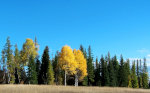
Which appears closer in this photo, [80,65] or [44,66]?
[80,65]

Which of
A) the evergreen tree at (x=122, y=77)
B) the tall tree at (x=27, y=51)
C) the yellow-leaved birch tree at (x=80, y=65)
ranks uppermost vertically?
the tall tree at (x=27, y=51)

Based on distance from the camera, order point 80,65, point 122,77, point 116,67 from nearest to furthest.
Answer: point 80,65 < point 122,77 < point 116,67

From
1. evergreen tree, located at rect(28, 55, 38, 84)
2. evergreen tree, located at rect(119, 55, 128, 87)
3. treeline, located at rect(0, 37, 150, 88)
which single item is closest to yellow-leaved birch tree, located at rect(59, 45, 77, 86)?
treeline, located at rect(0, 37, 150, 88)

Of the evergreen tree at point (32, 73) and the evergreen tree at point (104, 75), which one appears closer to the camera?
the evergreen tree at point (32, 73)

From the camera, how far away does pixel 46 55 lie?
211ft

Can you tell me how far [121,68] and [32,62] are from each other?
34.6 metres

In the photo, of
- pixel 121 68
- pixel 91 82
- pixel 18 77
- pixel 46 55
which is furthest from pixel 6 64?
pixel 121 68

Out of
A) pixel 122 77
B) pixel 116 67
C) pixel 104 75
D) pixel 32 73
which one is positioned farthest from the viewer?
pixel 116 67

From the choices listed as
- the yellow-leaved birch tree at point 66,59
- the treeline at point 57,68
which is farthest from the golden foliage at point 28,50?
the yellow-leaved birch tree at point 66,59

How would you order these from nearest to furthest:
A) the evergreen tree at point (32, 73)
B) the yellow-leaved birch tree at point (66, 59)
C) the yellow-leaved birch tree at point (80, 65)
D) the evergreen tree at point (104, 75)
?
1. the yellow-leaved birch tree at point (66, 59)
2. the evergreen tree at point (32, 73)
3. the yellow-leaved birch tree at point (80, 65)
4. the evergreen tree at point (104, 75)

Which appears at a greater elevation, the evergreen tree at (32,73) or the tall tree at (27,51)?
the tall tree at (27,51)

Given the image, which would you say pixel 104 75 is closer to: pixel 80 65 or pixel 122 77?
pixel 122 77

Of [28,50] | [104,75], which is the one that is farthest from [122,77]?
[28,50]

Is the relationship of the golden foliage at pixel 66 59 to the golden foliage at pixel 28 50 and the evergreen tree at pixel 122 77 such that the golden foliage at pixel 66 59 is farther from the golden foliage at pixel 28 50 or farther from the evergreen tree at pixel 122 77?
the evergreen tree at pixel 122 77
